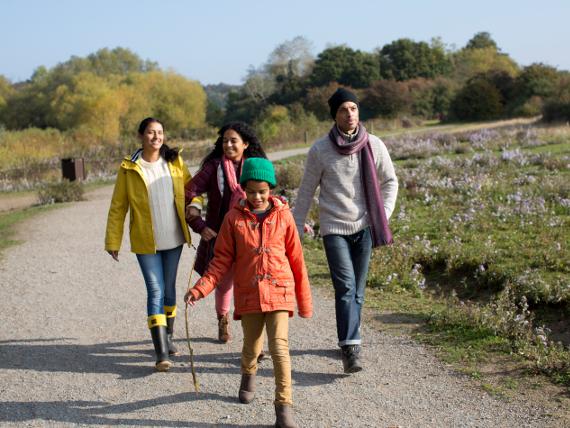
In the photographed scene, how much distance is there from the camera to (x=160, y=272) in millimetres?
4199

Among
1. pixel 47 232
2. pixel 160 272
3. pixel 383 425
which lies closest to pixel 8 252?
pixel 47 232

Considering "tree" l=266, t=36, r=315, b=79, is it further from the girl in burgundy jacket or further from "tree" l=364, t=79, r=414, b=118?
the girl in burgundy jacket

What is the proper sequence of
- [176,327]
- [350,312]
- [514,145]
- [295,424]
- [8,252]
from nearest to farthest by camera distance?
[295,424], [350,312], [176,327], [8,252], [514,145]

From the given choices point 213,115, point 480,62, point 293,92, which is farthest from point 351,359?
point 480,62

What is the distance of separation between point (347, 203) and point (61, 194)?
42.1ft

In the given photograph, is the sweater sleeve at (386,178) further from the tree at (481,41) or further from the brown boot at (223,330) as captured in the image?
the tree at (481,41)

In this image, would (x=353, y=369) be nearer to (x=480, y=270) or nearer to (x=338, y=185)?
(x=338, y=185)

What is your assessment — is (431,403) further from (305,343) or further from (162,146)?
(162,146)

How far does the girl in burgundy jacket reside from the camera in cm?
414

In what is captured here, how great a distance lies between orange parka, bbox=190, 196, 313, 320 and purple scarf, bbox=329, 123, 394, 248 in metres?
0.78

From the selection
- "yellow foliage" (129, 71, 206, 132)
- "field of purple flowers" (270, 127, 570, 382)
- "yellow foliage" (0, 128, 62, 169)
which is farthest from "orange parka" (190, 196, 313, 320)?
"yellow foliage" (129, 71, 206, 132)

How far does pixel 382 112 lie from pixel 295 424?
176ft

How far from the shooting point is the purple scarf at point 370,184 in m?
3.88

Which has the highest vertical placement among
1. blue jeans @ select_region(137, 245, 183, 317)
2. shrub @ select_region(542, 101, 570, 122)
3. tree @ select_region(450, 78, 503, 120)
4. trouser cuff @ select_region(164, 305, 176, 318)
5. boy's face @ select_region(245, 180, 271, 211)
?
tree @ select_region(450, 78, 503, 120)
